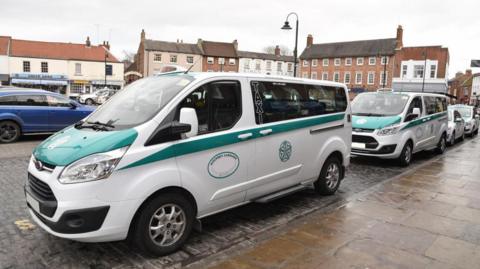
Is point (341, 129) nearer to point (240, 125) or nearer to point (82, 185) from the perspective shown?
point (240, 125)

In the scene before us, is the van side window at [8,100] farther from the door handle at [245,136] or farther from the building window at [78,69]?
the building window at [78,69]

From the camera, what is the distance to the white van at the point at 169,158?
3.46 m

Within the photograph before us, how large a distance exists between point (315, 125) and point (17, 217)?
178 inches

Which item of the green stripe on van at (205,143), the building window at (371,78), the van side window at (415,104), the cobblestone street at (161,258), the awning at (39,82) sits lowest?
the cobblestone street at (161,258)

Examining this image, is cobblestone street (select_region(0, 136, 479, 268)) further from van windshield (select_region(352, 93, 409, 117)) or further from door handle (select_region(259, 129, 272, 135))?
van windshield (select_region(352, 93, 409, 117))

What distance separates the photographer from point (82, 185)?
3.37 metres

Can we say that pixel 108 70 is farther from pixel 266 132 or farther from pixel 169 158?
pixel 169 158

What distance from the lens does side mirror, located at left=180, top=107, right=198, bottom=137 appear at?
3.84 meters

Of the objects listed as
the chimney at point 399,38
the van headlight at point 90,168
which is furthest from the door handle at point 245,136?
the chimney at point 399,38

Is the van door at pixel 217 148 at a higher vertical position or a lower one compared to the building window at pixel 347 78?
lower

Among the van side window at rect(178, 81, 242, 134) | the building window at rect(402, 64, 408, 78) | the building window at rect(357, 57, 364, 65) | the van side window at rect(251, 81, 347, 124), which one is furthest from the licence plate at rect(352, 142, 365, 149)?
the building window at rect(357, 57, 364, 65)

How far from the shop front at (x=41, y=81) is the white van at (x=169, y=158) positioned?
47172 millimetres

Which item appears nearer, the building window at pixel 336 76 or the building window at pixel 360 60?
the building window at pixel 360 60

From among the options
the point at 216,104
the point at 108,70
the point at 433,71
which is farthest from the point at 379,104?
the point at 433,71
